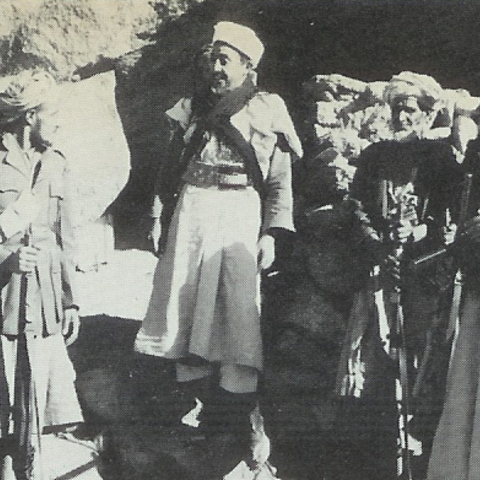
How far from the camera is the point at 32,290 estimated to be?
5012mm

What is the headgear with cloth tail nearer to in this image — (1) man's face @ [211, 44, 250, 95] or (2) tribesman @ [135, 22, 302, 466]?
(2) tribesman @ [135, 22, 302, 466]

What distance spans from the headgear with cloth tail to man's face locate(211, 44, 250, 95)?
2.38 feet

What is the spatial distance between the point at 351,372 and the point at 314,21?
158cm

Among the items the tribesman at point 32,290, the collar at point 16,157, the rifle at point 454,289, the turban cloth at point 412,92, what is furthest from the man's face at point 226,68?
the rifle at point 454,289

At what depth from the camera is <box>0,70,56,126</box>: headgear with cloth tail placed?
5.07 metres

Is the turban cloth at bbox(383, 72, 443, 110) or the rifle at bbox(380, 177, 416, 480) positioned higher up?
the turban cloth at bbox(383, 72, 443, 110)

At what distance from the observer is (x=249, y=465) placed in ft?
16.5

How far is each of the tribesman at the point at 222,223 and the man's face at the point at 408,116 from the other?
0.46 meters

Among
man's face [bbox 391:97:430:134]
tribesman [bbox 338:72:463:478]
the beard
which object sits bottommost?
tribesman [bbox 338:72:463:478]

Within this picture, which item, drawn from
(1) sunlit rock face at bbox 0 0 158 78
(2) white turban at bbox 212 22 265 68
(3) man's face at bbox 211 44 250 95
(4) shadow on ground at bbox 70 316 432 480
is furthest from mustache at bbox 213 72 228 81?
(4) shadow on ground at bbox 70 316 432 480

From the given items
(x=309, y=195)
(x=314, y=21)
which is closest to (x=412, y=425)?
(x=309, y=195)

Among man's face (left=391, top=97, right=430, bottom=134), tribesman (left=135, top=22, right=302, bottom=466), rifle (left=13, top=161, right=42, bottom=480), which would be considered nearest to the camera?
rifle (left=13, top=161, right=42, bottom=480)

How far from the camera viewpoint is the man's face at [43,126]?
5.06 m

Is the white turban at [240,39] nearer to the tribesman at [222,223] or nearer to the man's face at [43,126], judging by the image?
the tribesman at [222,223]
